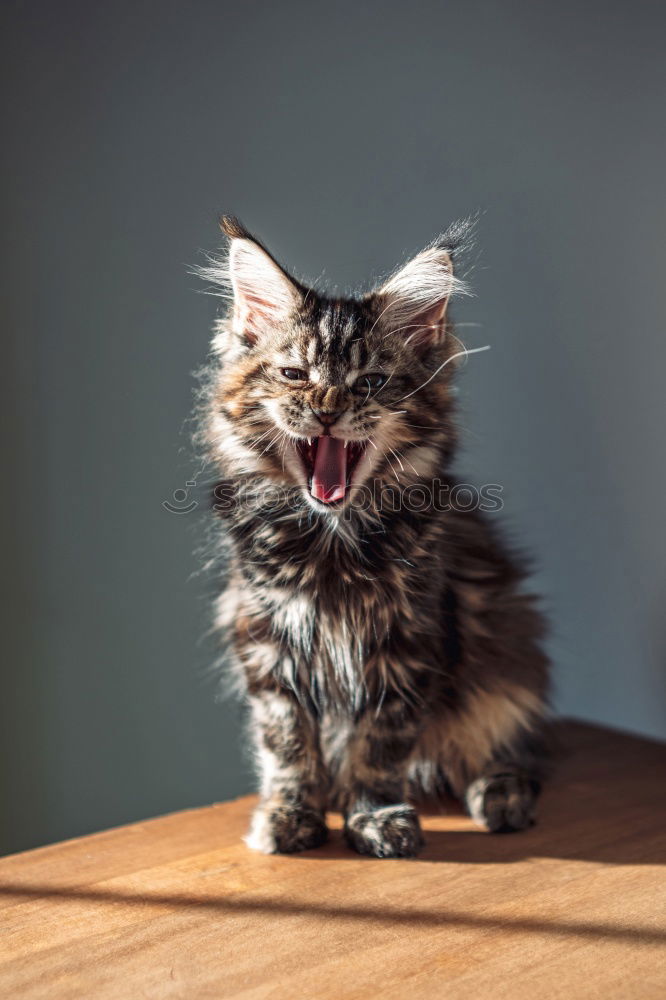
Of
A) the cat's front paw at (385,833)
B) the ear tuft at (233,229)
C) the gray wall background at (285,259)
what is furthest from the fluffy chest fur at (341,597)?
the gray wall background at (285,259)

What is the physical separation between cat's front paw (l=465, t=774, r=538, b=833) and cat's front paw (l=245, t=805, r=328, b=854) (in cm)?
27

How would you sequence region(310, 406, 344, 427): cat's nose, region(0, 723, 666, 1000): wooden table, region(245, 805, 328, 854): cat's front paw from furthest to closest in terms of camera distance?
region(245, 805, 328, 854): cat's front paw → region(310, 406, 344, 427): cat's nose → region(0, 723, 666, 1000): wooden table

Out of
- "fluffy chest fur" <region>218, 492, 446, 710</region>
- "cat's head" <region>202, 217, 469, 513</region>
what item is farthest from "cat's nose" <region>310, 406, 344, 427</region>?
"fluffy chest fur" <region>218, 492, 446, 710</region>

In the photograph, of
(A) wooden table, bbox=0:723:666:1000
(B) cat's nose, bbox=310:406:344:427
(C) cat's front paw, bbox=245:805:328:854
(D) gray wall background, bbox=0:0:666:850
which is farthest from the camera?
(D) gray wall background, bbox=0:0:666:850

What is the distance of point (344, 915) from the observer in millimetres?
1240

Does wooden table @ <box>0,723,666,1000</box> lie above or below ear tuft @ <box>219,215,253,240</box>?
below

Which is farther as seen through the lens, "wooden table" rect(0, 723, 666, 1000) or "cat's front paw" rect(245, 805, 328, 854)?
"cat's front paw" rect(245, 805, 328, 854)

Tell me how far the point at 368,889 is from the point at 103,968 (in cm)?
37

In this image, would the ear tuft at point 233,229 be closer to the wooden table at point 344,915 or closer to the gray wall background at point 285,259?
the gray wall background at point 285,259

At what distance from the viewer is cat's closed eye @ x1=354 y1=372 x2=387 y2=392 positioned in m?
1.35

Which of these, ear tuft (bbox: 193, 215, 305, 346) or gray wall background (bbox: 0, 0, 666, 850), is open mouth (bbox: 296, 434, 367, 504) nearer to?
ear tuft (bbox: 193, 215, 305, 346)

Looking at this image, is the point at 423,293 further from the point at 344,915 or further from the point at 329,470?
the point at 344,915

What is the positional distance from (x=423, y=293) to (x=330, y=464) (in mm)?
305

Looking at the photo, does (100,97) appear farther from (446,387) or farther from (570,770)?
(570,770)
